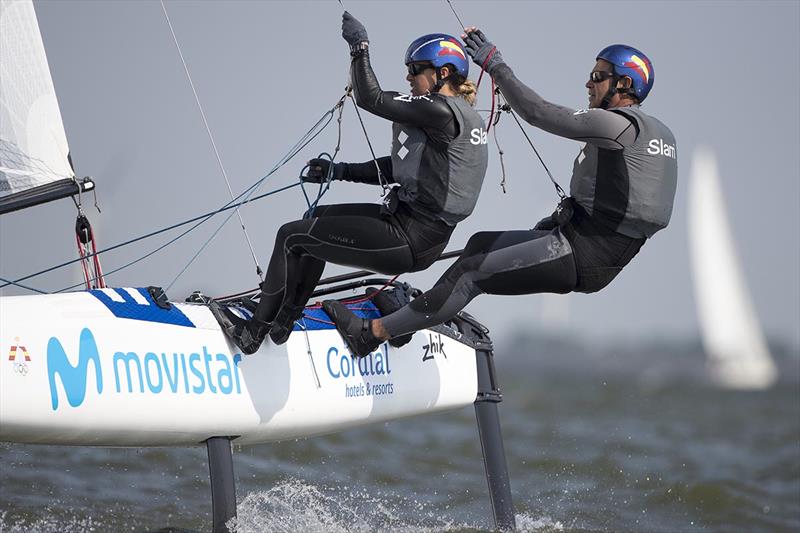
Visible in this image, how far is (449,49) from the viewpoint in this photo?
13.4ft

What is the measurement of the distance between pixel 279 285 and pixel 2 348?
100 cm

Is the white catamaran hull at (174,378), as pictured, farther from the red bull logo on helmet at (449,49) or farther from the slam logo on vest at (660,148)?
the slam logo on vest at (660,148)

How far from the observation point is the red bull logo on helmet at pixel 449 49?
13.4 feet

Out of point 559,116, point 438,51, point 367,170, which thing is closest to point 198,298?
point 367,170

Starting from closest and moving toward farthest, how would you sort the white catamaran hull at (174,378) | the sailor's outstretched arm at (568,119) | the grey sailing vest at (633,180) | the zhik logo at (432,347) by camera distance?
the white catamaran hull at (174,378) → the sailor's outstretched arm at (568,119) → the grey sailing vest at (633,180) → the zhik logo at (432,347)

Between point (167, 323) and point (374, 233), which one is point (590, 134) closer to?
point (374, 233)

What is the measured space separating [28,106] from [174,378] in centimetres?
124

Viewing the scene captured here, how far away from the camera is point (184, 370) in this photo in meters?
4.18

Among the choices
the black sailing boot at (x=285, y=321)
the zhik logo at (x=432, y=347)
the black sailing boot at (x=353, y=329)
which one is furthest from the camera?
the zhik logo at (x=432, y=347)

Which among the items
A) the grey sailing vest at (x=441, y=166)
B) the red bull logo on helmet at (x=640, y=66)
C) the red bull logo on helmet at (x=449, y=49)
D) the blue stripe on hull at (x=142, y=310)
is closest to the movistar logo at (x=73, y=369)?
the blue stripe on hull at (x=142, y=310)

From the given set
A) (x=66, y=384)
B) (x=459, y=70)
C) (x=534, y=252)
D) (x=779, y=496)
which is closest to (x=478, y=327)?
(x=534, y=252)

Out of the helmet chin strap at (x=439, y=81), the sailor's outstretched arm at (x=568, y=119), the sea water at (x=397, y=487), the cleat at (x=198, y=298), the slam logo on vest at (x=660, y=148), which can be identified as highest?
the helmet chin strap at (x=439, y=81)

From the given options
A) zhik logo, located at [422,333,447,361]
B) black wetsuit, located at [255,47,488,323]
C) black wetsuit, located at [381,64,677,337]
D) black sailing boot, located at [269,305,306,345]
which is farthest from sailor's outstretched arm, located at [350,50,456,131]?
zhik logo, located at [422,333,447,361]

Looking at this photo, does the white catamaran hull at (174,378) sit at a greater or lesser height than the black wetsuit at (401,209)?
lesser
